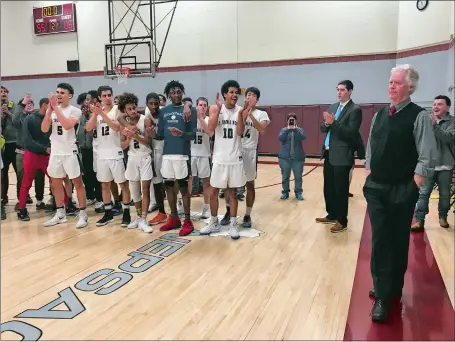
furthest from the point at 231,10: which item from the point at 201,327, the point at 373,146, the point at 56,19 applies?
the point at 201,327

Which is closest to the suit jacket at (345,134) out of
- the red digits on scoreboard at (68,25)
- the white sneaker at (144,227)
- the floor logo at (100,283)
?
the floor logo at (100,283)

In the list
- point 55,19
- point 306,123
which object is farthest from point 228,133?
point 55,19

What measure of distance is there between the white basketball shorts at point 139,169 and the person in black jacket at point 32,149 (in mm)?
1322

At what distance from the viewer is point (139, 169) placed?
4.68 m

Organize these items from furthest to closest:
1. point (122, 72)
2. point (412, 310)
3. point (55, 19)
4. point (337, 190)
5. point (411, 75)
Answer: point (55, 19)
point (122, 72)
point (337, 190)
point (412, 310)
point (411, 75)

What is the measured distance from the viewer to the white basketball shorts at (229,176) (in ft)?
14.1

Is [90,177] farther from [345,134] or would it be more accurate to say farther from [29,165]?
[345,134]

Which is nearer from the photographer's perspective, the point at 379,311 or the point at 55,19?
the point at 379,311

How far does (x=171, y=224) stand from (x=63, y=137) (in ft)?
5.68

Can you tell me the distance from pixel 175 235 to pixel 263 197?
2.52 m

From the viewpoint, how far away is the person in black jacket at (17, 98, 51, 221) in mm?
5120

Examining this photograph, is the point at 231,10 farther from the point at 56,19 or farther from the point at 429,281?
the point at 429,281

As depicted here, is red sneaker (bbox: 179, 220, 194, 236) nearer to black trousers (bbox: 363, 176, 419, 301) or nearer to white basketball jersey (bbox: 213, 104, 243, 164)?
white basketball jersey (bbox: 213, 104, 243, 164)

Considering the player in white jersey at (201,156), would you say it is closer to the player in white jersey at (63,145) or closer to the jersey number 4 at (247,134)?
the jersey number 4 at (247,134)
